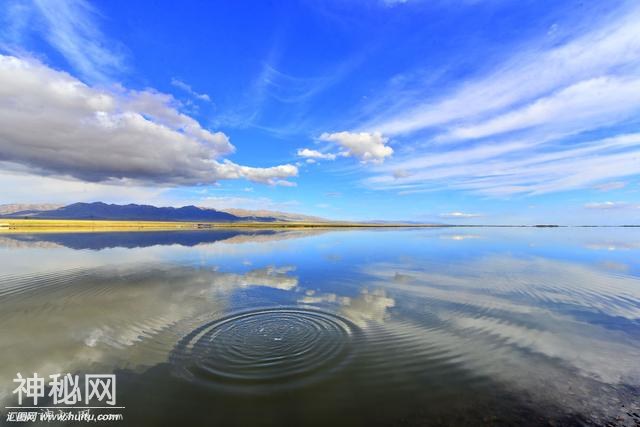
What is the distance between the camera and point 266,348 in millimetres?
9336

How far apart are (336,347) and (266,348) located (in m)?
2.23

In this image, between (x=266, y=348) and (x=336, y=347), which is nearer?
(x=266, y=348)

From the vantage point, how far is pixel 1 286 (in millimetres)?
17469

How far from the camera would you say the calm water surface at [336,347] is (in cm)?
665

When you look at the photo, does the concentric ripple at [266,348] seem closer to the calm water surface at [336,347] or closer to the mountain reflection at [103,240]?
the calm water surface at [336,347]

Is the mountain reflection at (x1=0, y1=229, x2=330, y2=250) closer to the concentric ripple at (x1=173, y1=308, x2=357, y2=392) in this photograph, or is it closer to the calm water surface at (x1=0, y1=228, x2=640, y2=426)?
the calm water surface at (x1=0, y1=228, x2=640, y2=426)

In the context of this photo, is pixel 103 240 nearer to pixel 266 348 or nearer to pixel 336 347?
pixel 266 348

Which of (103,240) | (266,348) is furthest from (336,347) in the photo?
(103,240)

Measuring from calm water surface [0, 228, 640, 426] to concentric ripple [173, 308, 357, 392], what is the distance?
2.1 inches

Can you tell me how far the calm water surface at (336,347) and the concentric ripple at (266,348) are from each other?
0.18 ft

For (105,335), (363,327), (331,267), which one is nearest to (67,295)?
(105,335)

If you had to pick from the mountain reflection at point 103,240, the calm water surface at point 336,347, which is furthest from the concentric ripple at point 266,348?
the mountain reflection at point 103,240

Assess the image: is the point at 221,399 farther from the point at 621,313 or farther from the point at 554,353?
the point at 621,313

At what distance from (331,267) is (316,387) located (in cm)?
1796
